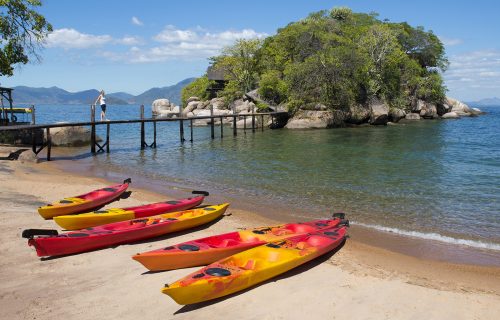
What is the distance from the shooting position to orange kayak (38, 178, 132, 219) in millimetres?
10203

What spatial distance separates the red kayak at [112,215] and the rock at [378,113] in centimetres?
4009

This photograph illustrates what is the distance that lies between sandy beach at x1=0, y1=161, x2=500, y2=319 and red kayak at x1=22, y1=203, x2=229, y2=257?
0.65 feet

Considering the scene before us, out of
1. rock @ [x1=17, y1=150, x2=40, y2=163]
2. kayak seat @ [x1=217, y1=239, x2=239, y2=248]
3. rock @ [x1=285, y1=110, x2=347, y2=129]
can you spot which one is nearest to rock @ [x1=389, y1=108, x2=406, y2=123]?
rock @ [x1=285, y1=110, x2=347, y2=129]

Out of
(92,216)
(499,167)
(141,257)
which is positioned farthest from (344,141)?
(141,257)

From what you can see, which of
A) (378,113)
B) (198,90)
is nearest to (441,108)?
(378,113)

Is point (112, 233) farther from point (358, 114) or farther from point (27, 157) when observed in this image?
point (358, 114)

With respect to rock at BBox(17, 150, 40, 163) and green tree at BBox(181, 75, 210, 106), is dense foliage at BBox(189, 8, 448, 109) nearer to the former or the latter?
green tree at BBox(181, 75, 210, 106)

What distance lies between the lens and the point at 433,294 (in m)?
6.54

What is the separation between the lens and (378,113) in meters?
48.1

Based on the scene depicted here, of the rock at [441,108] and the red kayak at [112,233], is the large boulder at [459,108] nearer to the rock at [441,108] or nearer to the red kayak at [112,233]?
the rock at [441,108]

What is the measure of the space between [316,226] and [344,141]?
23.2 metres

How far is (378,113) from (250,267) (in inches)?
1749

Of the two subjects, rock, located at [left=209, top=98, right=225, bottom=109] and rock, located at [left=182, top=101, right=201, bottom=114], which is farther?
rock, located at [left=182, top=101, right=201, bottom=114]

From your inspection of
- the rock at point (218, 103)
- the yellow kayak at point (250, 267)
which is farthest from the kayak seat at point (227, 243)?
the rock at point (218, 103)
